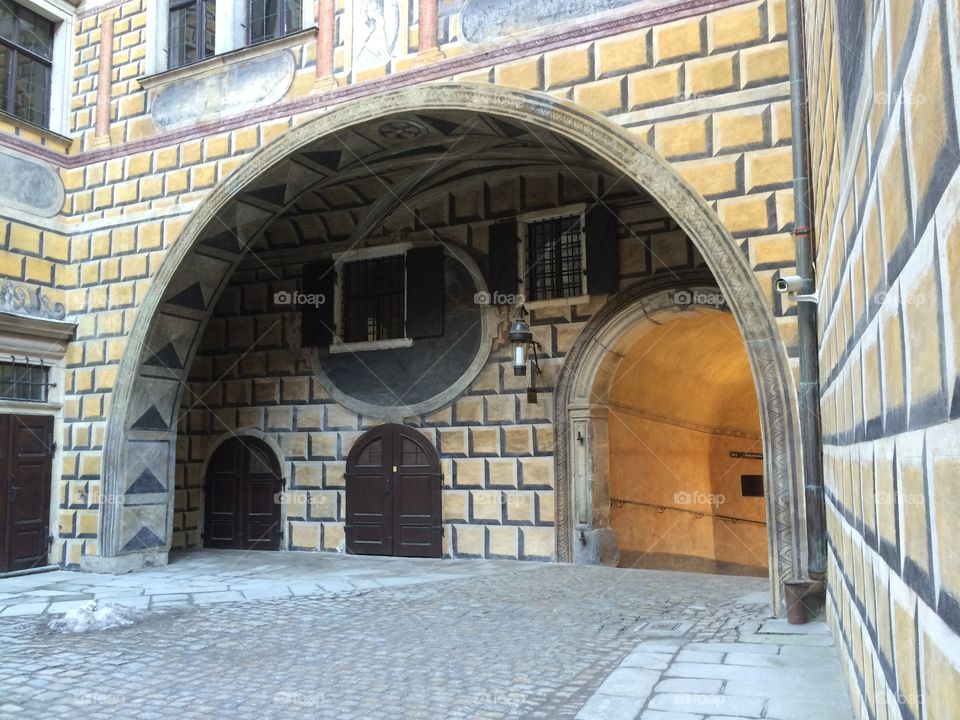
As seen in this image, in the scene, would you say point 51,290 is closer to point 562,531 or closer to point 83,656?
point 83,656

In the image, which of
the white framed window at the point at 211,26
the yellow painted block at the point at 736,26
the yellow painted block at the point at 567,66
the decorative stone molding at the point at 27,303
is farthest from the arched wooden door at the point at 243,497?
the yellow painted block at the point at 736,26

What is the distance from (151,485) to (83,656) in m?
4.62

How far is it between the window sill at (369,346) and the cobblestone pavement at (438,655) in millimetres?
3676

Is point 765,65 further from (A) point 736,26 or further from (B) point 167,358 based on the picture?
(B) point 167,358

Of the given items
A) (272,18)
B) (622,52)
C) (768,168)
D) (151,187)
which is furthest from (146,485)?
(768,168)

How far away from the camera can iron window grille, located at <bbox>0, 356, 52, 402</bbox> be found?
1003 cm

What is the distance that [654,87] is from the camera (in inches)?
281

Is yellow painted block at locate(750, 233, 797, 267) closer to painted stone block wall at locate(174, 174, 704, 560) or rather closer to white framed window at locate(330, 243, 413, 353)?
painted stone block wall at locate(174, 174, 704, 560)

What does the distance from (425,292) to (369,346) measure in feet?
3.76

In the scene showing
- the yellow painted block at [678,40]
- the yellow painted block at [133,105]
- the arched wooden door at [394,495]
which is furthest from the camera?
the arched wooden door at [394,495]

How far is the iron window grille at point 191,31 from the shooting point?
1038 centimetres

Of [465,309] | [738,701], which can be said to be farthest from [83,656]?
[465,309]

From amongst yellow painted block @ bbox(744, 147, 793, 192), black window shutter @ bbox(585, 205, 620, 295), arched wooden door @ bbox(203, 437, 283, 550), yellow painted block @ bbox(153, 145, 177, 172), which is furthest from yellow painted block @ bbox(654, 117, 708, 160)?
arched wooden door @ bbox(203, 437, 283, 550)

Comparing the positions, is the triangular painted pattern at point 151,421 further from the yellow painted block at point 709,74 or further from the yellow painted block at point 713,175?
the yellow painted block at point 709,74
